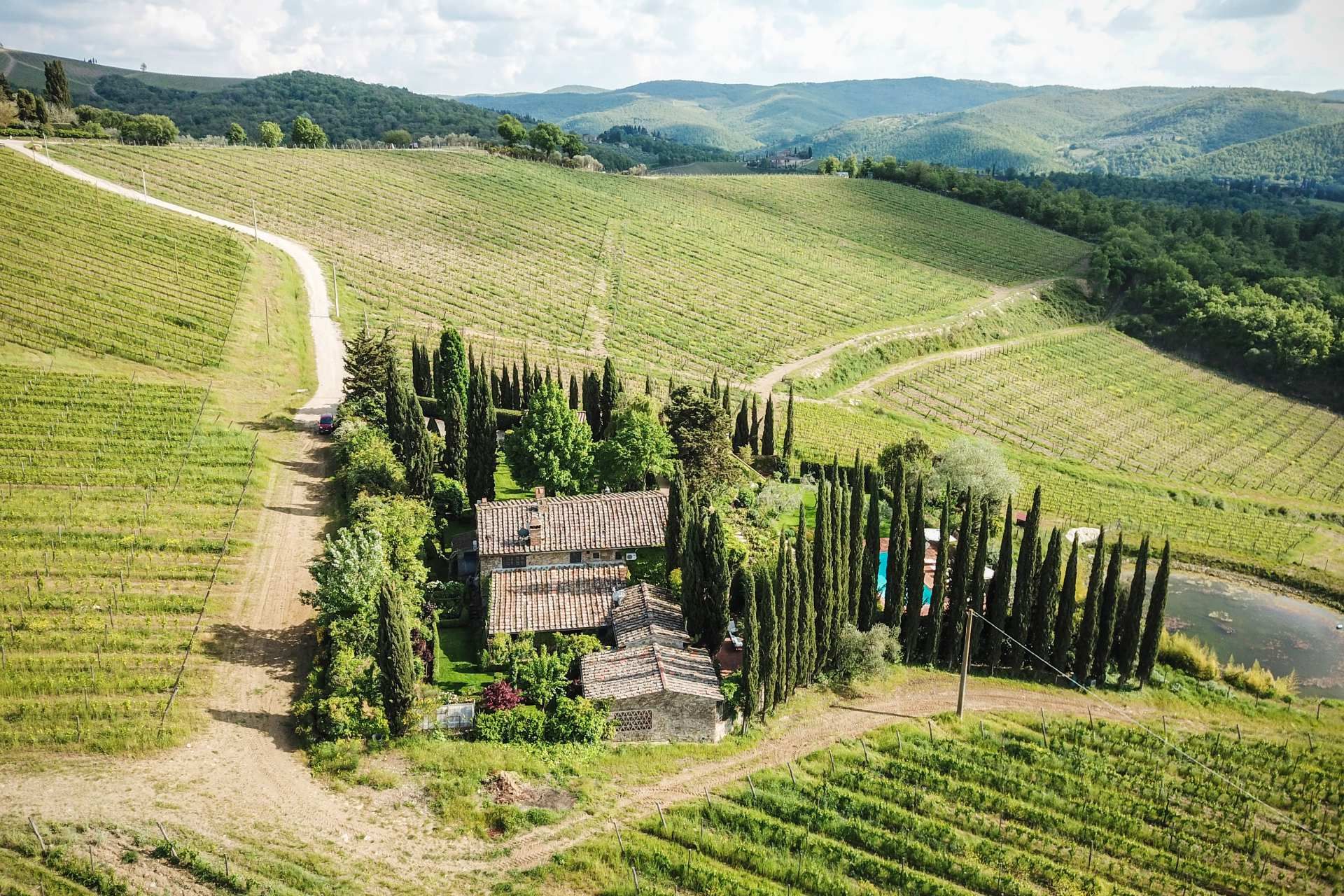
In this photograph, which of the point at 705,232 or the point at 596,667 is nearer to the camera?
the point at 596,667

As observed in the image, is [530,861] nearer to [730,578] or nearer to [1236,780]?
[730,578]

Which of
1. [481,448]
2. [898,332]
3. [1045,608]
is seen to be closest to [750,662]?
[1045,608]

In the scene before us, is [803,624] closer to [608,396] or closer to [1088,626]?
[1088,626]

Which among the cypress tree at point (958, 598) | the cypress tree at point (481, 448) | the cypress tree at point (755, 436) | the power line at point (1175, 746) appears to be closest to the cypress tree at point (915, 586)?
the cypress tree at point (958, 598)

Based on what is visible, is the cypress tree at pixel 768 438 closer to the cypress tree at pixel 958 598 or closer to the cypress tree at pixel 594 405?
the cypress tree at pixel 594 405

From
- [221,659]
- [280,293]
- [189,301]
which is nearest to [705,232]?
[280,293]

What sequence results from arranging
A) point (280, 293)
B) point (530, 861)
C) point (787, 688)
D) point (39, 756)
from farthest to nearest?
point (280, 293) < point (787, 688) < point (39, 756) < point (530, 861)

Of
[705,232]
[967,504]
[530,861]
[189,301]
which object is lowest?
[530,861]

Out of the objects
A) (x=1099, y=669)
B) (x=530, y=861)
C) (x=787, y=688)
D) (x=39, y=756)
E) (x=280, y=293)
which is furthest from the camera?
(x=280, y=293)
